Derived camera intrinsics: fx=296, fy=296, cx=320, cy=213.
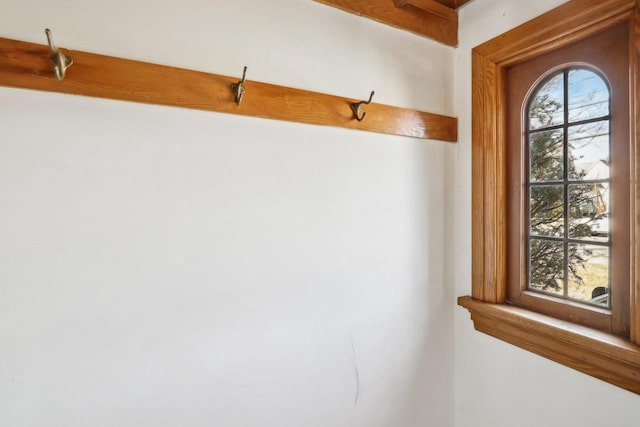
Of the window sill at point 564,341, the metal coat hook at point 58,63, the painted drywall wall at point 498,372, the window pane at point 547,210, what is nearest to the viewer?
the metal coat hook at point 58,63

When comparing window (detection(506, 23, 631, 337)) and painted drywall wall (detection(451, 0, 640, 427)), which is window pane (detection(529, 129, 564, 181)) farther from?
painted drywall wall (detection(451, 0, 640, 427))

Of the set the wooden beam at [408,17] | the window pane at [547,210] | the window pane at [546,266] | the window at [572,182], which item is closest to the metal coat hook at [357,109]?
the wooden beam at [408,17]

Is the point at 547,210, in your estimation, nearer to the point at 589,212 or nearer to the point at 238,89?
the point at 589,212

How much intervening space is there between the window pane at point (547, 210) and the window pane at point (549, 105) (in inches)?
10.4

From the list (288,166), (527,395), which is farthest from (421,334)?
(288,166)

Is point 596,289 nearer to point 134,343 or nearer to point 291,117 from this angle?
point 291,117

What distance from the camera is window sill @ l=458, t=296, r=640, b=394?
2.97 feet

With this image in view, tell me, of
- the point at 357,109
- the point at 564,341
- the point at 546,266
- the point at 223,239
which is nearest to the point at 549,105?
the point at 546,266

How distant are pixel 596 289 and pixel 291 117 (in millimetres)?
1270

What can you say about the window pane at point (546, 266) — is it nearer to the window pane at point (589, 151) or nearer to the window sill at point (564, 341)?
the window sill at point (564, 341)

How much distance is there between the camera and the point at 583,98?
3.61 feet

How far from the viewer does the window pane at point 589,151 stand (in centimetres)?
104

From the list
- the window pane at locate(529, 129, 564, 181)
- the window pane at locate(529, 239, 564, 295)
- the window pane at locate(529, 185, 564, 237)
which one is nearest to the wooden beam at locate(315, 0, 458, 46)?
the window pane at locate(529, 129, 564, 181)

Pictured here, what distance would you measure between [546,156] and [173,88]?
143cm
